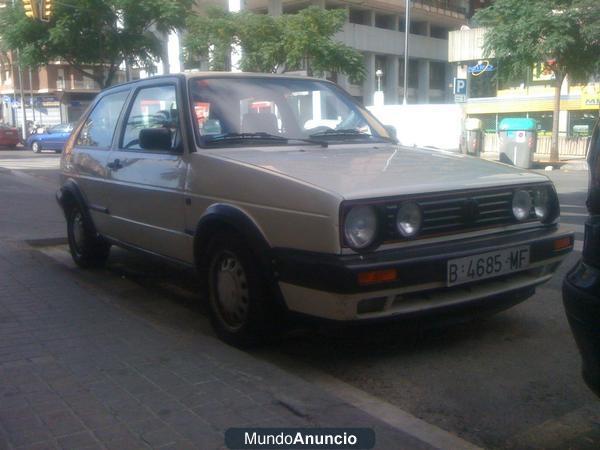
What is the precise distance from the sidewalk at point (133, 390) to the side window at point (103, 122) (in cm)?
175

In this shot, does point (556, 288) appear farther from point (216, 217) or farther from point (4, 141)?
point (4, 141)

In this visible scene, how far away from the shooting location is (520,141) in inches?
875

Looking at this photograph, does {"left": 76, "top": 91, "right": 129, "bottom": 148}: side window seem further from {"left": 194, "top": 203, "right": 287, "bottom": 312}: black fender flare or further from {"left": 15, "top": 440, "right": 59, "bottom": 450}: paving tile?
{"left": 15, "top": 440, "right": 59, "bottom": 450}: paving tile

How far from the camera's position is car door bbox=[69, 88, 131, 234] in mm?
6062

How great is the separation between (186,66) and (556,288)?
20.6m

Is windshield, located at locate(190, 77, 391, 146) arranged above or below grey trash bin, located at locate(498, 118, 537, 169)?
above

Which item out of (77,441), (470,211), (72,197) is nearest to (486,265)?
(470,211)

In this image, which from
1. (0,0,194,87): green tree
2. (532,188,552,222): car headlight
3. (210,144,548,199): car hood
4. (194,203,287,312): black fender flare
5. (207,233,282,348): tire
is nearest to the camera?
(210,144,548,199): car hood

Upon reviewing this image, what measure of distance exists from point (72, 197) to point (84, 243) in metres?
0.45

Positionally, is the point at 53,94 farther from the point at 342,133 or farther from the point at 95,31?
the point at 342,133

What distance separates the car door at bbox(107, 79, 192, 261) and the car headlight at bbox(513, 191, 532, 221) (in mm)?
2136

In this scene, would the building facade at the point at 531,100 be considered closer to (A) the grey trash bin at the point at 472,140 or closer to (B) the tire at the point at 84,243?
(A) the grey trash bin at the point at 472,140

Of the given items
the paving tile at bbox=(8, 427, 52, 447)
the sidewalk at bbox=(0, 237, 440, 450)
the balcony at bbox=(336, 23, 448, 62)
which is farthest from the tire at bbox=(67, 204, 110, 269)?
the balcony at bbox=(336, 23, 448, 62)

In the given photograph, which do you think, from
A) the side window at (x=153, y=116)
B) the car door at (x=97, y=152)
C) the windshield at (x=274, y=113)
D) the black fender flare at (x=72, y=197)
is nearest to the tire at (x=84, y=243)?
the black fender flare at (x=72, y=197)
